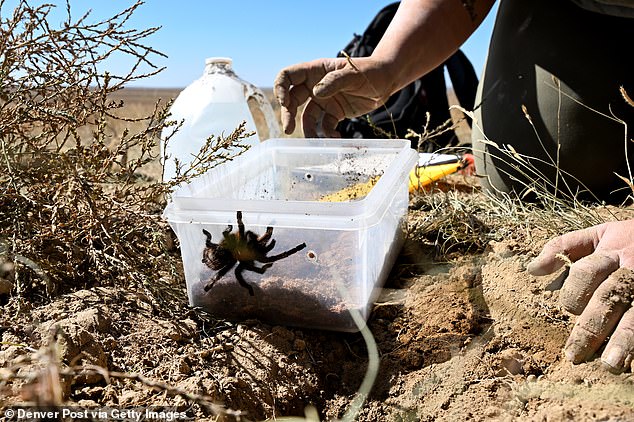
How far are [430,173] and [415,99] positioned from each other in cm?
123

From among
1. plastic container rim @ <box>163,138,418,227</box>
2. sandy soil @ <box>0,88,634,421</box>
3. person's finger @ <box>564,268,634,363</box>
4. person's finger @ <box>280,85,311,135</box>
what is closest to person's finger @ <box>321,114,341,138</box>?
person's finger @ <box>280,85,311,135</box>

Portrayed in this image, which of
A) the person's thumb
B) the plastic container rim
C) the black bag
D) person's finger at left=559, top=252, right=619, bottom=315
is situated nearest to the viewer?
person's finger at left=559, top=252, right=619, bottom=315

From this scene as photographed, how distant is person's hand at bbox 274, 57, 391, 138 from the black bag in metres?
1.24

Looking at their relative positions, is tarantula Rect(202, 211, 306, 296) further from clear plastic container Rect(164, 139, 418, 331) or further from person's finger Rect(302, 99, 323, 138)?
person's finger Rect(302, 99, 323, 138)

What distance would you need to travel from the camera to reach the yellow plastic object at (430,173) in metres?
2.17

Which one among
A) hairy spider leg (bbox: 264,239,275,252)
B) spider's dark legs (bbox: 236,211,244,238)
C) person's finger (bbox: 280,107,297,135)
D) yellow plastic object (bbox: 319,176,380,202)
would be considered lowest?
yellow plastic object (bbox: 319,176,380,202)

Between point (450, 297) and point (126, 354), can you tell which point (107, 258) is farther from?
point (450, 297)

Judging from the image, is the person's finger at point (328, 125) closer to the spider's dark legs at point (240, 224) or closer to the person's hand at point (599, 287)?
the spider's dark legs at point (240, 224)

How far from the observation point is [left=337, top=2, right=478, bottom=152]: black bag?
339cm

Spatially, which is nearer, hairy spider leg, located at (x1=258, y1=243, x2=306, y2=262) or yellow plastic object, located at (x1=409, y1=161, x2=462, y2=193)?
hairy spider leg, located at (x1=258, y1=243, x2=306, y2=262)

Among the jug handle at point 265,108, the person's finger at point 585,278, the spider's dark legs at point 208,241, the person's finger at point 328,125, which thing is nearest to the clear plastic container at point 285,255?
the spider's dark legs at point 208,241

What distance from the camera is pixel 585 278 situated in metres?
1.05

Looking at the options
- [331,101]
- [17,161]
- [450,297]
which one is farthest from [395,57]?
[17,161]

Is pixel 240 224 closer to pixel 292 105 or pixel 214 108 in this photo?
pixel 292 105
